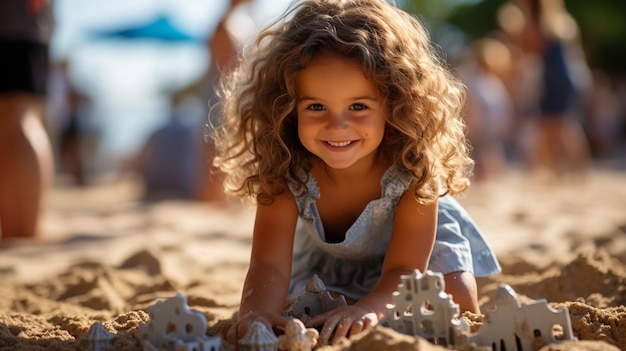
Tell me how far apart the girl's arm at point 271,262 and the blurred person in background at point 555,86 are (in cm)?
567

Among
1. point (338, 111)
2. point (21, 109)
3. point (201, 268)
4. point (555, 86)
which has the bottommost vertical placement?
point (201, 268)

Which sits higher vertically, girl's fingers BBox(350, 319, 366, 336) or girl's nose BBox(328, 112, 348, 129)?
girl's nose BBox(328, 112, 348, 129)

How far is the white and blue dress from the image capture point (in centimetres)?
223

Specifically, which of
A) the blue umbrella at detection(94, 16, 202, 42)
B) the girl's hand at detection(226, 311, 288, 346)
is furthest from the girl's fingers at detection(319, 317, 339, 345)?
the blue umbrella at detection(94, 16, 202, 42)

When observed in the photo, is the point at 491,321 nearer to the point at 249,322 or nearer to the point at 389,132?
the point at 249,322

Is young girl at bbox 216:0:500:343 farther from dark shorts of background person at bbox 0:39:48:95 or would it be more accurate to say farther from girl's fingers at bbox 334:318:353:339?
dark shorts of background person at bbox 0:39:48:95

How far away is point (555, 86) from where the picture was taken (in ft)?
23.6

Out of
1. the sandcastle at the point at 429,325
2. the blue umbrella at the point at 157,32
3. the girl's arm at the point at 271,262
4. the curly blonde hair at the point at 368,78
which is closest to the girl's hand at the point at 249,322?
the girl's arm at the point at 271,262

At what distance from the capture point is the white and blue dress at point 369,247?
2.23m

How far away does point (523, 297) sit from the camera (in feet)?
7.97

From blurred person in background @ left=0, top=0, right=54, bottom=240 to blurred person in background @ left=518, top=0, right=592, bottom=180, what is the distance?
198 inches

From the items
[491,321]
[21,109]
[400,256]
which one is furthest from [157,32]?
[491,321]

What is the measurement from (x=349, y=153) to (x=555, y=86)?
573 cm

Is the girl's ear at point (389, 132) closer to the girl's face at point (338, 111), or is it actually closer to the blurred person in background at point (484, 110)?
the girl's face at point (338, 111)
